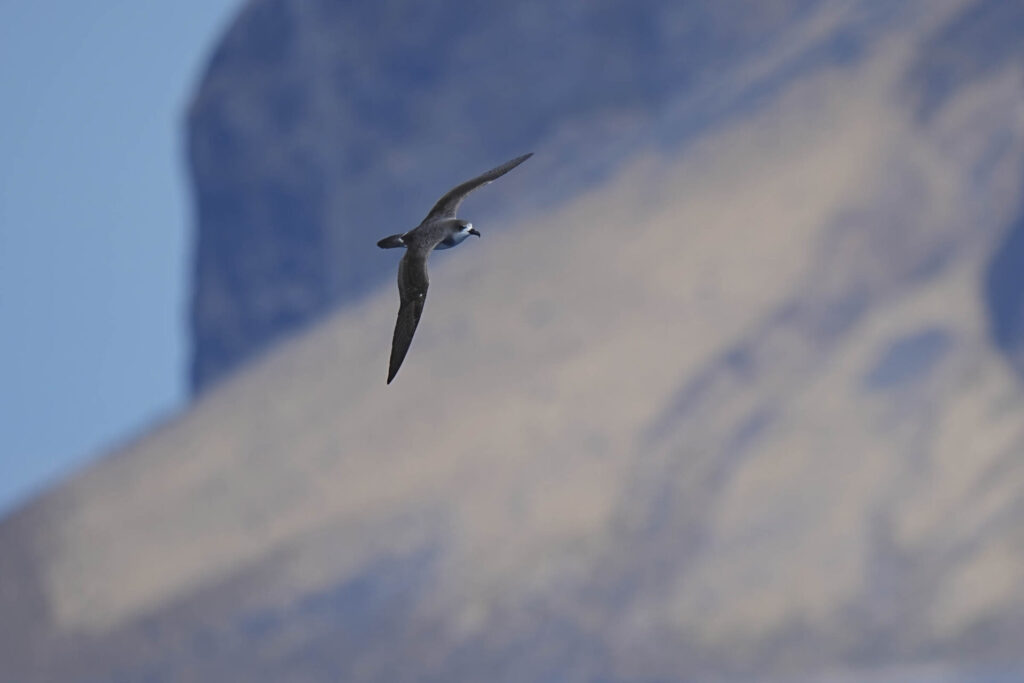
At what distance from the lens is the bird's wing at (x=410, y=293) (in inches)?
739

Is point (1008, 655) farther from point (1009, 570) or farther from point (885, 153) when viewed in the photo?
point (885, 153)

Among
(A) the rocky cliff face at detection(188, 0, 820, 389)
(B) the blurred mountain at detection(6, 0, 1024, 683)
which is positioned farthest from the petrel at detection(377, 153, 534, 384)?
(A) the rocky cliff face at detection(188, 0, 820, 389)

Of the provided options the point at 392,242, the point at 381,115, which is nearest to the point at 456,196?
the point at 392,242

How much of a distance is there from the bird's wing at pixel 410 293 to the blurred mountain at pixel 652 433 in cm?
5986

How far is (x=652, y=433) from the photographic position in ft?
319

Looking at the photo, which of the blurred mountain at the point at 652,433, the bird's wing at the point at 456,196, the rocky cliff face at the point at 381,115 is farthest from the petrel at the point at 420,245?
the rocky cliff face at the point at 381,115

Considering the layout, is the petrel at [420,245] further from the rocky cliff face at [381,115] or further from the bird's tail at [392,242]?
the rocky cliff face at [381,115]

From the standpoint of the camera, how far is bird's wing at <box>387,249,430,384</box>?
1877 cm

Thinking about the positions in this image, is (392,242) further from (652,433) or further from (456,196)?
(652,433)

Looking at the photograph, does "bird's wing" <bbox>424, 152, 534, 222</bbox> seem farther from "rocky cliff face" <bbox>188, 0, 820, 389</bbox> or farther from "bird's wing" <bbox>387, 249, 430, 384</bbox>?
"rocky cliff face" <bbox>188, 0, 820, 389</bbox>

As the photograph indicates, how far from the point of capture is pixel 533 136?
129000mm

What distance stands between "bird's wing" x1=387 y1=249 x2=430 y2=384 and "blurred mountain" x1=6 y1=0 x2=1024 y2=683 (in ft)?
196

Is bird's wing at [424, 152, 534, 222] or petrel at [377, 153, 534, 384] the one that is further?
bird's wing at [424, 152, 534, 222]

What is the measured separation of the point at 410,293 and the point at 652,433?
78603 mm
